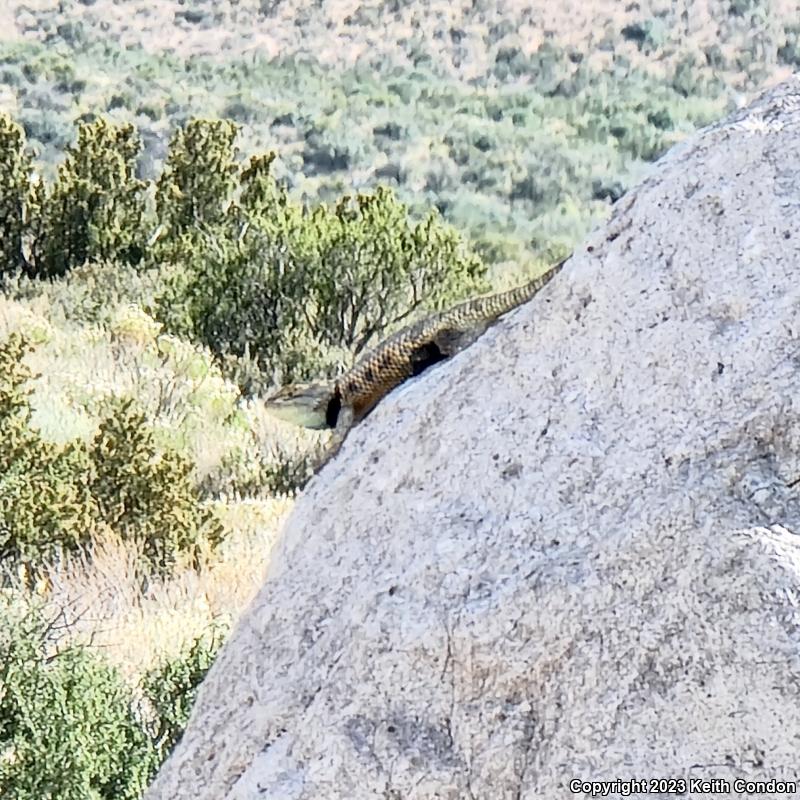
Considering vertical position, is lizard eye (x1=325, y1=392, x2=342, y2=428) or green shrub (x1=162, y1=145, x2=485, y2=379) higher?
lizard eye (x1=325, y1=392, x2=342, y2=428)

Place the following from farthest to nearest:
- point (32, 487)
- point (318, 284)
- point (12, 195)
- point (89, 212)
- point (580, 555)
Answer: point (89, 212)
point (12, 195)
point (318, 284)
point (32, 487)
point (580, 555)

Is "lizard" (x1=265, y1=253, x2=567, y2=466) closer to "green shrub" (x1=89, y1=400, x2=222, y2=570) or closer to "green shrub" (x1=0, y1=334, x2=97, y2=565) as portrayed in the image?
"green shrub" (x1=0, y1=334, x2=97, y2=565)

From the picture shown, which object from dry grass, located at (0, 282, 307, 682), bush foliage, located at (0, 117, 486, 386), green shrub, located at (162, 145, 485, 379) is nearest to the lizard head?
dry grass, located at (0, 282, 307, 682)

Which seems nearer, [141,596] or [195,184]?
[141,596]

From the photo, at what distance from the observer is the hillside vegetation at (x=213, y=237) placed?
5.68m

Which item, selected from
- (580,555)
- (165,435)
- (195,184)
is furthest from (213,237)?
(580,555)

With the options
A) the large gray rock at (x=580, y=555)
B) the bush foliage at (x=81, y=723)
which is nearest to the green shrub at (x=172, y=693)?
the bush foliage at (x=81, y=723)

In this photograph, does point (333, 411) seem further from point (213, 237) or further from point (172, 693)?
point (213, 237)

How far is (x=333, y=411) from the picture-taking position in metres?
3.29

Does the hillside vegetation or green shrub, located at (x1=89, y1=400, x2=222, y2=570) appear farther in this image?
green shrub, located at (x1=89, y1=400, x2=222, y2=570)

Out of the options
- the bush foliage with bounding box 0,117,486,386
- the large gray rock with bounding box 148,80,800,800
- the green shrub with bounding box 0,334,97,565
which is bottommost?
the bush foliage with bounding box 0,117,486,386

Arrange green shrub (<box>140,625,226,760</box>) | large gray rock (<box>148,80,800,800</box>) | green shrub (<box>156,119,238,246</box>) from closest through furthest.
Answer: large gray rock (<box>148,80,800,800</box>)
green shrub (<box>140,625,226,760</box>)
green shrub (<box>156,119,238,246</box>)

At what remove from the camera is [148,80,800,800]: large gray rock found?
193 centimetres

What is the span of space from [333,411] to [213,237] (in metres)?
11.1
